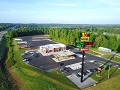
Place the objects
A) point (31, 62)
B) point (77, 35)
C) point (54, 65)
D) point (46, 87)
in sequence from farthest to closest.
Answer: point (77, 35), point (31, 62), point (54, 65), point (46, 87)

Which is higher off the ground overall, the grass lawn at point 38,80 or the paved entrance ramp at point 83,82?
the grass lawn at point 38,80

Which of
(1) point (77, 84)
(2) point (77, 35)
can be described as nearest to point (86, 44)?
(1) point (77, 84)

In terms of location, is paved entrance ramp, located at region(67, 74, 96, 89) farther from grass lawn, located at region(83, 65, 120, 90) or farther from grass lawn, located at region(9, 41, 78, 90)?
grass lawn, located at region(83, 65, 120, 90)

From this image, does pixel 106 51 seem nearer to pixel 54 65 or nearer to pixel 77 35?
pixel 77 35

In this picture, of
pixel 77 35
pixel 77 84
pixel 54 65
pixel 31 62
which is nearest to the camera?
pixel 77 84

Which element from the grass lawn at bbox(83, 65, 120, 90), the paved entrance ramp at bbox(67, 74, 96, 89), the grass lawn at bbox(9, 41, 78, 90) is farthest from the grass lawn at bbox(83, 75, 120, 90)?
the grass lawn at bbox(9, 41, 78, 90)

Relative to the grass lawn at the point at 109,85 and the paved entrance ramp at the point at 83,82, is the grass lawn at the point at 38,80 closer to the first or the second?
the paved entrance ramp at the point at 83,82

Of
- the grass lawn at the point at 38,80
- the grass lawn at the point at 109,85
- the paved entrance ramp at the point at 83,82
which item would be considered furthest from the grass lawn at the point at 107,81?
the grass lawn at the point at 38,80

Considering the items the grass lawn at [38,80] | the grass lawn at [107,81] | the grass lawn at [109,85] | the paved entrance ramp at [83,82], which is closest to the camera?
the grass lawn at [38,80]

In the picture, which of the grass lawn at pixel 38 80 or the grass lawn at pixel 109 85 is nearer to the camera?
the grass lawn at pixel 38 80

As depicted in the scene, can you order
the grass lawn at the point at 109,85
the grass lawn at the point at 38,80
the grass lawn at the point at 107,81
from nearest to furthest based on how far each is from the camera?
1. the grass lawn at the point at 38,80
2. the grass lawn at the point at 109,85
3. the grass lawn at the point at 107,81

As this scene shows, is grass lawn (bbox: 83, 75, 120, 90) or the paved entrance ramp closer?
grass lawn (bbox: 83, 75, 120, 90)
